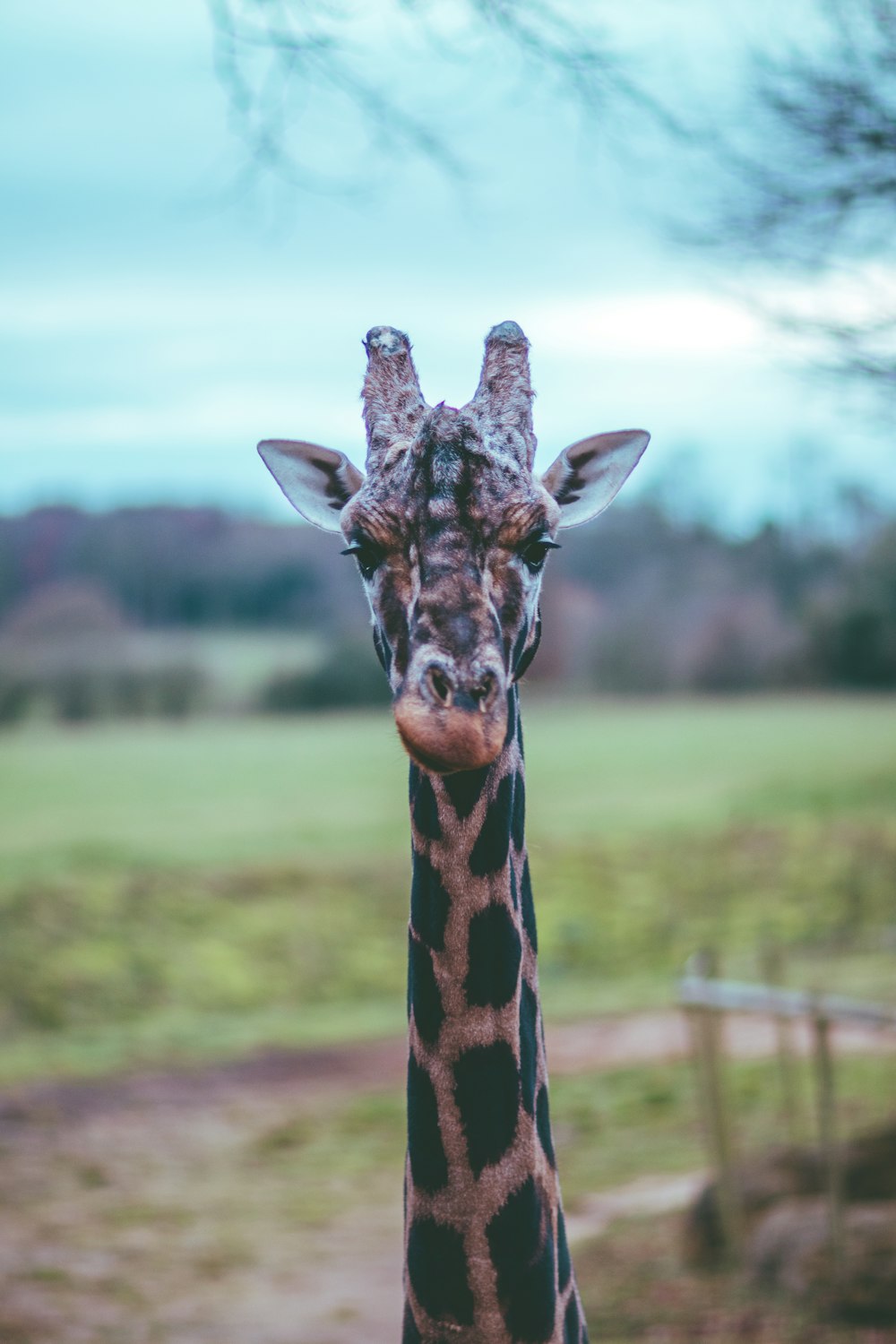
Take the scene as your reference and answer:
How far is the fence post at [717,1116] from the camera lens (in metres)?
7.56

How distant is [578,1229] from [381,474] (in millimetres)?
7291

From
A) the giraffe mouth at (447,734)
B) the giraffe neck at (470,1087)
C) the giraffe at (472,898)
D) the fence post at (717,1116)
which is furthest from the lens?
the fence post at (717,1116)

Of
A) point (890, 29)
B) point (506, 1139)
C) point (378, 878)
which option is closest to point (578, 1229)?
point (506, 1139)

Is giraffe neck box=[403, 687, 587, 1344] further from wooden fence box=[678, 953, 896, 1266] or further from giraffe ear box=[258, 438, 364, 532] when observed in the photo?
wooden fence box=[678, 953, 896, 1266]

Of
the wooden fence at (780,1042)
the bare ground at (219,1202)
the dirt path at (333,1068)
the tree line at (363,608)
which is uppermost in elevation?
the tree line at (363,608)

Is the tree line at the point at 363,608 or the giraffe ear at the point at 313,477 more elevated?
the tree line at the point at 363,608

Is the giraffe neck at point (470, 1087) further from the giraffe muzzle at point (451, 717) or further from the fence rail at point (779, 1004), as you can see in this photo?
the fence rail at point (779, 1004)

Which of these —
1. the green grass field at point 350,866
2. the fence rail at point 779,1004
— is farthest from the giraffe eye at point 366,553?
the green grass field at point 350,866

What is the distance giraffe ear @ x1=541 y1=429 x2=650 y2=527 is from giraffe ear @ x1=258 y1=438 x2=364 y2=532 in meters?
0.50

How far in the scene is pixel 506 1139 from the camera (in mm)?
2844

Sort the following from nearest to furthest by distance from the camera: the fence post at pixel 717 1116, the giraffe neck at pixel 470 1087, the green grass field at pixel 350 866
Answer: the giraffe neck at pixel 470 1087, the fence post at pixel 717 1116, the green grass field at pixel 350 866

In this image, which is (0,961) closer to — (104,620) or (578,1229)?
(104,620)

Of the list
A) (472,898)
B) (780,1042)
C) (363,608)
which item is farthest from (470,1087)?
(363,608)

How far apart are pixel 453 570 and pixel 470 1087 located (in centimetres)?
111
